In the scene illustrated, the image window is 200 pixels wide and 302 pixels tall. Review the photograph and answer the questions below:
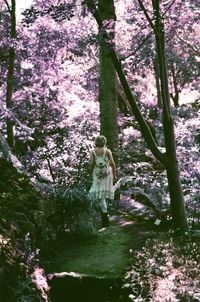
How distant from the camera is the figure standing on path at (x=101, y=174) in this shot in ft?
25.3

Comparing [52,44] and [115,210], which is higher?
[52,44]

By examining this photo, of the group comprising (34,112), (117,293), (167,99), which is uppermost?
(34,112)

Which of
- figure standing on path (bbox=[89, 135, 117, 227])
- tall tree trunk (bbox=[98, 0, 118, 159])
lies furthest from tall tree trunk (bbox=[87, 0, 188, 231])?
tall tree trunk (bbox=[98, 0, 118, 159])

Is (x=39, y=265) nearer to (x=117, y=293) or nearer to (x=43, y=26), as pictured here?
(x=117, y=293)

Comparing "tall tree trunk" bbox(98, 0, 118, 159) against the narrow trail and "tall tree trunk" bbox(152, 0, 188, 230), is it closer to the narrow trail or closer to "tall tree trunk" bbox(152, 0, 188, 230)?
"tall tree trunk" bbox(152, 0, 188, 230)

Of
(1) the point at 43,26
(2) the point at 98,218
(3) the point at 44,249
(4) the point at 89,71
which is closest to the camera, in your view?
(3) the point at 44,249

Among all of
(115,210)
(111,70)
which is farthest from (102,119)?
(115,210)

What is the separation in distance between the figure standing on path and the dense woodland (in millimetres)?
248

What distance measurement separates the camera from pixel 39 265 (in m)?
5.56

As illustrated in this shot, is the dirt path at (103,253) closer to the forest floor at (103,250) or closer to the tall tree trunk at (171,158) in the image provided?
the forest floor at (103,250)

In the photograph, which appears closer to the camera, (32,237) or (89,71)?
(32,237)

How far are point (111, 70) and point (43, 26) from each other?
4201mm

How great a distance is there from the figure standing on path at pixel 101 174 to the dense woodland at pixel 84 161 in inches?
9.8

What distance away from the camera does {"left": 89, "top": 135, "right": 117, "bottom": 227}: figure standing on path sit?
7.73 m
